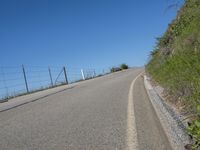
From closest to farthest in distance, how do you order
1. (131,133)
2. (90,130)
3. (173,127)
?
(173,127), (131,133), (90,130)

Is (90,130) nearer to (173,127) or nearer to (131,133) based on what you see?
(131,133)

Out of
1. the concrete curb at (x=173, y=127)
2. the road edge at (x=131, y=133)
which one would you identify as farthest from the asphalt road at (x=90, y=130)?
the concrete curb at (x=173, y=127)

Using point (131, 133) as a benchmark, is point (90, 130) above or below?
above

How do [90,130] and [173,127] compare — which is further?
[90,130]

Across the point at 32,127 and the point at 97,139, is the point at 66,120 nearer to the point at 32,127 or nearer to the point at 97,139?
the point at 32,127

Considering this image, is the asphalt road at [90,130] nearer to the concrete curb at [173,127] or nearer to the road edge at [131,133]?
the road edge at [131,133]

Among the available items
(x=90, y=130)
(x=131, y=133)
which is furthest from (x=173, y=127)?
(x=90, y=130)

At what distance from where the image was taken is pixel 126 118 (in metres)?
8.82

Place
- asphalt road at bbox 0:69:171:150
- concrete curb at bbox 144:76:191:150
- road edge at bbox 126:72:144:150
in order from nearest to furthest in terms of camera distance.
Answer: concrete curb at bbox 144:76:191:150 → road edge at bbox 126:72:144:150 → asphalt road at bbox 0:69:171:150

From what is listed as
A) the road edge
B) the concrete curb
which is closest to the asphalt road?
the road edge

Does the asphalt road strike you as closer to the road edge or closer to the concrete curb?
the road edge

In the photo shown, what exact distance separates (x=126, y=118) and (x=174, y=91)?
4.59 ft

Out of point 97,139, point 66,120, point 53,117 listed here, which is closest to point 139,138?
point 97,139

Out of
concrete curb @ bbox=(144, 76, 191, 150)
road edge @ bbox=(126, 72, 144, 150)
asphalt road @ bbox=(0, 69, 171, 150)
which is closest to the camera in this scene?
concrete curb @ bbox=(144, 76, 191, 150)
